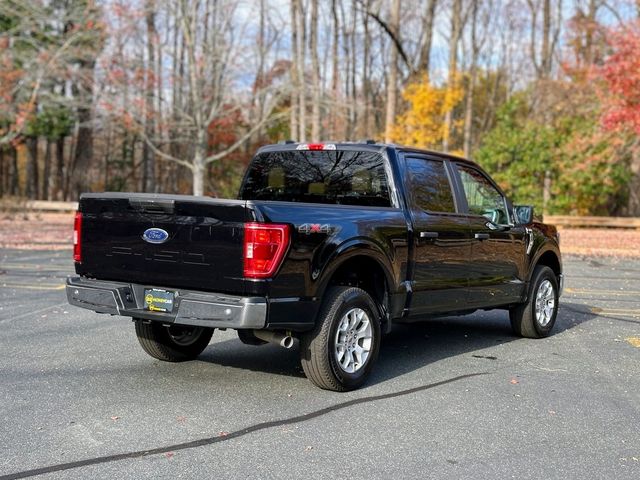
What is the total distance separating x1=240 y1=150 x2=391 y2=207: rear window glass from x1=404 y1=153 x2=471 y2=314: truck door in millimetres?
300

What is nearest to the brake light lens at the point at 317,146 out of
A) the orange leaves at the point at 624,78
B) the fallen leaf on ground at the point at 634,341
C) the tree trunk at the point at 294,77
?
the fallen leaf on ground at the point at 634,341

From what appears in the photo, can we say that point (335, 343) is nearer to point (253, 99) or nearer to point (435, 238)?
point (435, 238)

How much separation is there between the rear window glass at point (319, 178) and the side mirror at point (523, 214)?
215 centimetres

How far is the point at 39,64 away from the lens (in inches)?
944

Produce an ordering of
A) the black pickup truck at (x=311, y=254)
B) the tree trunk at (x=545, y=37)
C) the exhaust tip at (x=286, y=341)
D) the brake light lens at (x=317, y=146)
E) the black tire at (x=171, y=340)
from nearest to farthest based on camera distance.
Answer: the black pickup truck at (x=311, y=254) → the exhaust tip at (x=286, y=341) → the black tire at (x=171, y=340) → the brake light lens at (x=317, y=146) → the tree trunk at (x=545, y=37)

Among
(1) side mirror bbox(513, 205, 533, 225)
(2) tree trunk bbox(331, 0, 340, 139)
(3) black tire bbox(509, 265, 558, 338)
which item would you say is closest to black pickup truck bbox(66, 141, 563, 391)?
(1) side mirror bbox(513, 205, 533, 225)

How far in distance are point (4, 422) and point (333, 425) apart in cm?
211

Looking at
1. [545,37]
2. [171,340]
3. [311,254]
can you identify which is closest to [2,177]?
[545,37]

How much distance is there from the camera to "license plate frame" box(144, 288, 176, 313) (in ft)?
17.9

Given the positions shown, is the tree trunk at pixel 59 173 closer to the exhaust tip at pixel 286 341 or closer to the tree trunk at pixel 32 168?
the tree trunk at pixel 32 168

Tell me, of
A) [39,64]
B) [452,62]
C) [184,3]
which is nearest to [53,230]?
[39,64]

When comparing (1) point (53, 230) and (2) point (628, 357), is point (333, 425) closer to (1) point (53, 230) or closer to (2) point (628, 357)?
(2) point (628, 357)

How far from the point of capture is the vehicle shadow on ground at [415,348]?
6684mm

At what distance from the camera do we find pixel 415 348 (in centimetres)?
759
